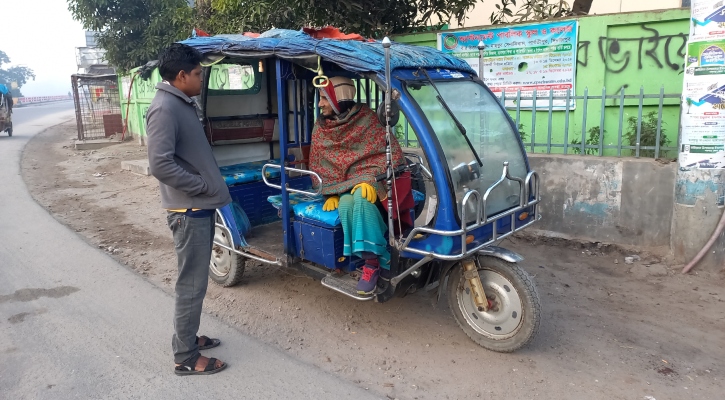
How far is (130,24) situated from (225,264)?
13733 millimetres

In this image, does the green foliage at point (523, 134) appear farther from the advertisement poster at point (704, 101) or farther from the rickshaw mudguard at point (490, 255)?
the rickshaw mudguard at point (490, 255)

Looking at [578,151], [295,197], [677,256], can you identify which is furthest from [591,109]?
[295,197]

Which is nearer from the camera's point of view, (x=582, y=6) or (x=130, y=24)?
(x=582, y=6)

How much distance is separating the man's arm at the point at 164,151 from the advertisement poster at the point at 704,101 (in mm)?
Result: 4395

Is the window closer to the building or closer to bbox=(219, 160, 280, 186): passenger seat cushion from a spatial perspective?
bbox=(219, 160, 280, 186): passenger seat cushion

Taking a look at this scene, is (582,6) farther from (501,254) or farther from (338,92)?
(501,254)

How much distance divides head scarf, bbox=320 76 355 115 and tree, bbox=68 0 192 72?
13.3 metres

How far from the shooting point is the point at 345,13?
26.7ft

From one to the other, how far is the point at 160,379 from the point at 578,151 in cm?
493

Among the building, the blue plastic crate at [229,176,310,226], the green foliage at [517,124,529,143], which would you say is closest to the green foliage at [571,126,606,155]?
the green foliage at [517,124,529,143]

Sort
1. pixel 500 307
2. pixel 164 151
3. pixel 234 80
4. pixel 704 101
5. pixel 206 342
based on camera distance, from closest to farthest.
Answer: pixel 164 151, pixel 500 307, pixel 206 342, pixel 704 101, pixel 234 80

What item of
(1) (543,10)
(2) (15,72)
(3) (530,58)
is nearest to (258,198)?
(3) (530,58)

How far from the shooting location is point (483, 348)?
3.70 metres

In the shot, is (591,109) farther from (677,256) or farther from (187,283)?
(187,283)
